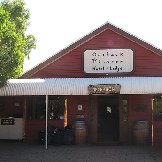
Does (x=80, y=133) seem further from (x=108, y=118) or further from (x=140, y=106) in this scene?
(x=140, y=106)

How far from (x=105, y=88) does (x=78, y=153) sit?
283cm

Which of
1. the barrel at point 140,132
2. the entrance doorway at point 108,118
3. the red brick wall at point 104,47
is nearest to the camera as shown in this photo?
the barrel at point 140,132

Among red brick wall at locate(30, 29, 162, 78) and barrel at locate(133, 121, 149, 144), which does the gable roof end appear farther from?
barrel at locate(133, 121, 149, 144)

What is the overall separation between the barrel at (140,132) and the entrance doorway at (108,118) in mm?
1309

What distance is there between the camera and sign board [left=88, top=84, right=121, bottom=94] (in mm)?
15250

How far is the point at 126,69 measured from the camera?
57.5 feet

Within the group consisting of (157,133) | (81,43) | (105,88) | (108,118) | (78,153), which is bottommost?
(78,153)

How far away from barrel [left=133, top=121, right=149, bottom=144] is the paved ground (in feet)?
3.09

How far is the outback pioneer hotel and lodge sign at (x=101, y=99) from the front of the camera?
17500 mm

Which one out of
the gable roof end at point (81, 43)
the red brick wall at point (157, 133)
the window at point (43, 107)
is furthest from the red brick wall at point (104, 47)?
the red brick wall at point (157, 133)

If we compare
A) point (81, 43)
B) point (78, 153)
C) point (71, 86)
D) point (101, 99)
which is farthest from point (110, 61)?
point (78, 153)

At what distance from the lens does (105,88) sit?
15.3 m

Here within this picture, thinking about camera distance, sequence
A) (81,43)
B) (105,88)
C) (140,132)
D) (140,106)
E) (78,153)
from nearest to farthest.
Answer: (78,153), (105,88), (140,132), (140,106), (81,43)

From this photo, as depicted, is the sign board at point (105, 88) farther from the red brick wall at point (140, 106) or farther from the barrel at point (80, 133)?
the red brick wall at point (140, 106)
